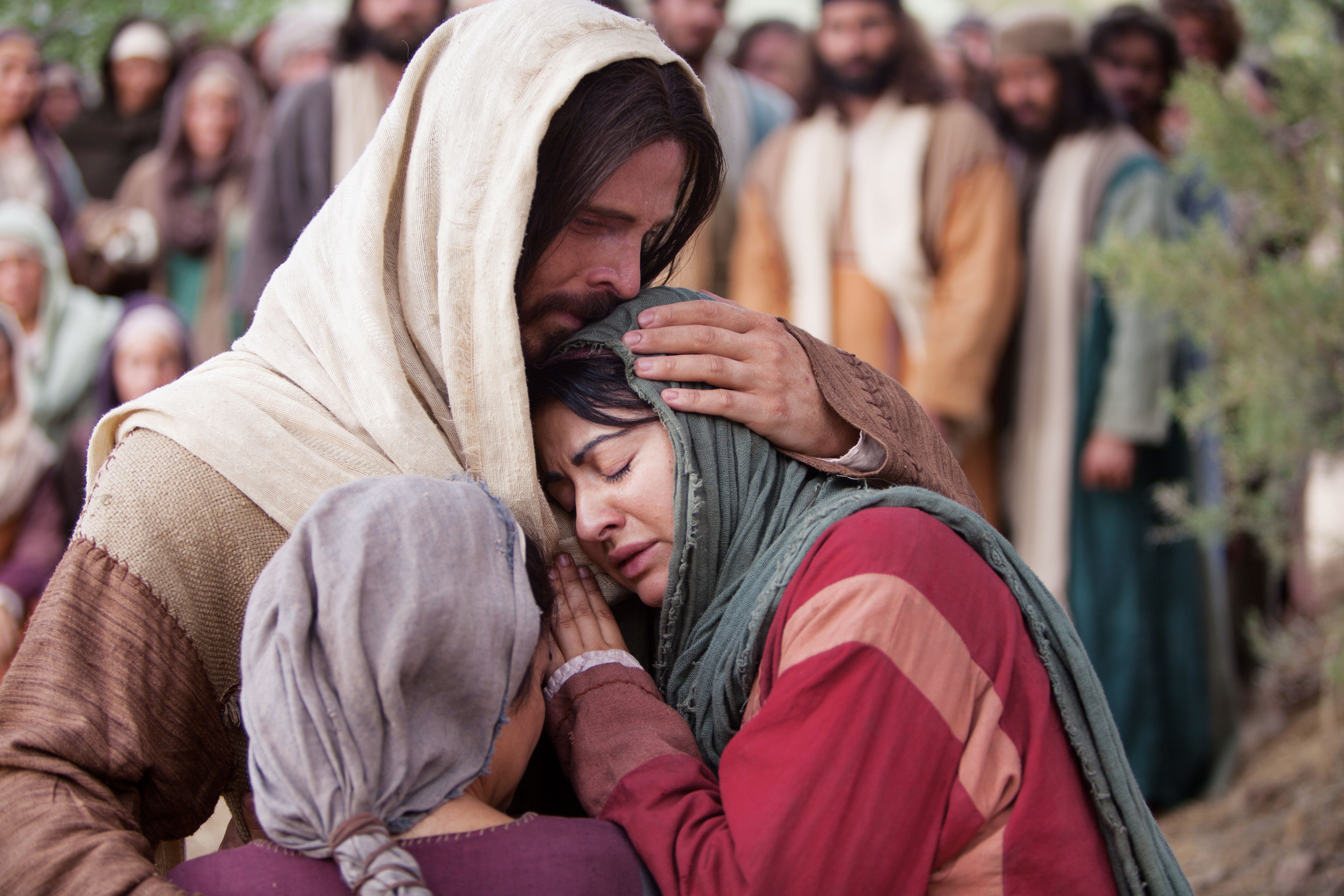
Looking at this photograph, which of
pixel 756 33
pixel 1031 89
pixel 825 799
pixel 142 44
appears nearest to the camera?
pixel 825 799

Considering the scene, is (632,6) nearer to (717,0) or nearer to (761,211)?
(717,0)

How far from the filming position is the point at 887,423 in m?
2.06

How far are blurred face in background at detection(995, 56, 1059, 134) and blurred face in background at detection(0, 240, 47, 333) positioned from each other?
4613mm

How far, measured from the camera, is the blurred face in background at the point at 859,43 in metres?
5.28

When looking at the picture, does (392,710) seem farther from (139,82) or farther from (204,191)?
(139,82)

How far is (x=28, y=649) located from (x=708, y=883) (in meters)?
0.92

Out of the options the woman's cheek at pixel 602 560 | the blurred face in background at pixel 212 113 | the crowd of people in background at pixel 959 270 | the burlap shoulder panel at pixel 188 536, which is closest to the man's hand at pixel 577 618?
the woman's cheek at pixel 602 560

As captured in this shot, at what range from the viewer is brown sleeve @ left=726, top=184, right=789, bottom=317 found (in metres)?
5.38

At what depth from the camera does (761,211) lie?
539 cm

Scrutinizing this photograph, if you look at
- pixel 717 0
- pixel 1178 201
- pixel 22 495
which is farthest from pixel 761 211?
pixel 22 495

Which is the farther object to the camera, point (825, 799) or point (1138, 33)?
point (1138, 33)

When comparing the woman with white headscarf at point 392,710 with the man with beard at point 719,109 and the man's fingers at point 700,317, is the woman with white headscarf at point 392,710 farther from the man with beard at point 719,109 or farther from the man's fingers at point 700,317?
the man with beard at point 719,109

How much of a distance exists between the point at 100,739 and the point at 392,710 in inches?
16.5

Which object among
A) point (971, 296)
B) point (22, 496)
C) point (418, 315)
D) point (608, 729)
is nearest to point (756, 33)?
point (971, 296)
